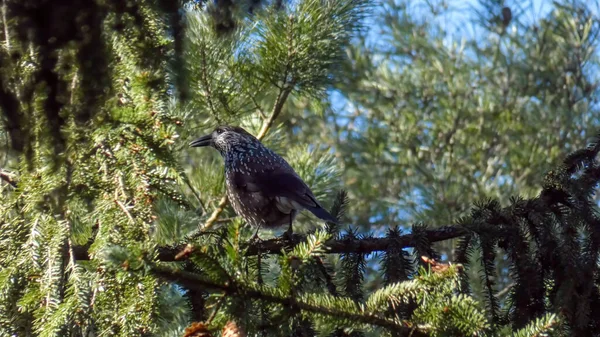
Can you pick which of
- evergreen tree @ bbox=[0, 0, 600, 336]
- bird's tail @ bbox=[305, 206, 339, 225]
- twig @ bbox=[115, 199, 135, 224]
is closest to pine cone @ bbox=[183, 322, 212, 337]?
evergreen tree @ bbox=[0, 0, 600, 336]

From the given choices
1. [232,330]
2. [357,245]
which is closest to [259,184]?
[357,245]

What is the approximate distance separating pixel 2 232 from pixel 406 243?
3.76ft

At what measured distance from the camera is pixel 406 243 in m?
2.53

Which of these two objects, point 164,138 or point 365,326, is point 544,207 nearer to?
point 365,326

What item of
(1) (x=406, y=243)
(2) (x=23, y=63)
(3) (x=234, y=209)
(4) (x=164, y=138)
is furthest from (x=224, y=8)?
(3) (x=234, y=209)

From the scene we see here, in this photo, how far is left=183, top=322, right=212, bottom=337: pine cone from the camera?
1.81 meters

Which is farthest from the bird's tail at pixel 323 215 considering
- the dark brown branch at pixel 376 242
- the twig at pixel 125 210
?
the twig at pixel 125 210

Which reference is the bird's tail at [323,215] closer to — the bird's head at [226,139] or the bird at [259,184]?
the bird at [259,184]

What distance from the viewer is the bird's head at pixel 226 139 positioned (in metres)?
4.39

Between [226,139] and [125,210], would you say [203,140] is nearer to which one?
[226,139]

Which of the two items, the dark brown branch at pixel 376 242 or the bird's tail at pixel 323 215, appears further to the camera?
the bird's tail at pixel 323 215

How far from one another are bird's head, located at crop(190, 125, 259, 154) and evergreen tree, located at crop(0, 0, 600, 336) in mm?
449

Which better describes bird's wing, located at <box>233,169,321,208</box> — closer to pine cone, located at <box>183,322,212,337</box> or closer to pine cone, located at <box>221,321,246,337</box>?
pine cone, located at <box>221,321,246,337</box>

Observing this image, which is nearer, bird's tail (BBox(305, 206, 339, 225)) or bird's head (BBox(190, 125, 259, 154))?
bird's tail (BBox(305, 206, 339, 225))
